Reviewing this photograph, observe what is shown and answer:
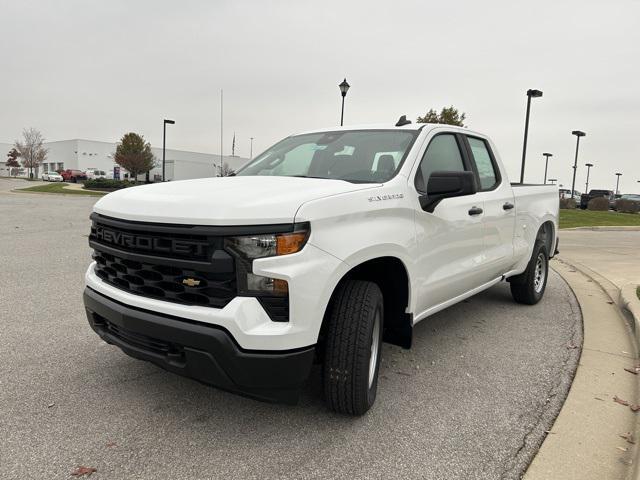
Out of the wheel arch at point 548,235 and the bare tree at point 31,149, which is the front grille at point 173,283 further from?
the bare tree at point 31,149

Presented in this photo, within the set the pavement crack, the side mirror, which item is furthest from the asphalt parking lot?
the side mirror

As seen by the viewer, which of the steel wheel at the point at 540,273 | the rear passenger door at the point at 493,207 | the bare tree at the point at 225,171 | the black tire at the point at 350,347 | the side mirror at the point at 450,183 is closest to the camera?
the black tire at the point at 350,347

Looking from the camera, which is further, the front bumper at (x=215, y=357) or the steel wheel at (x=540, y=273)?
the steel wheel at (x=540, y=273)

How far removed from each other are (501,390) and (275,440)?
5.59 ft

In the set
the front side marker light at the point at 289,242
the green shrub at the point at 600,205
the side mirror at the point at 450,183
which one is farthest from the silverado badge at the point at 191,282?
the green shrub at the point at 600,205

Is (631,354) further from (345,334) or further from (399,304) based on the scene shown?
(345,334)

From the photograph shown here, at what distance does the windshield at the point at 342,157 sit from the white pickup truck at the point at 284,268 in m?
0.02

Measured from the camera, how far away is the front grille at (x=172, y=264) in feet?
7.82

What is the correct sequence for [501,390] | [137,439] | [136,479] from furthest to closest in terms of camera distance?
[501,390]
[137,439]
[136,479]

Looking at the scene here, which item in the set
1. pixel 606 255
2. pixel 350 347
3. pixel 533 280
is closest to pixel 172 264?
pixel 350 347

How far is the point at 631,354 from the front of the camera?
166 inches

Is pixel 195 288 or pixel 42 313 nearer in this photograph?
→ pixel 195 288

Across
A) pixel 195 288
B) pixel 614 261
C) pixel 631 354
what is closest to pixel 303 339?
pixel 195 288

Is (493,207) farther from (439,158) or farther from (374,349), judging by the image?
(374,349)
